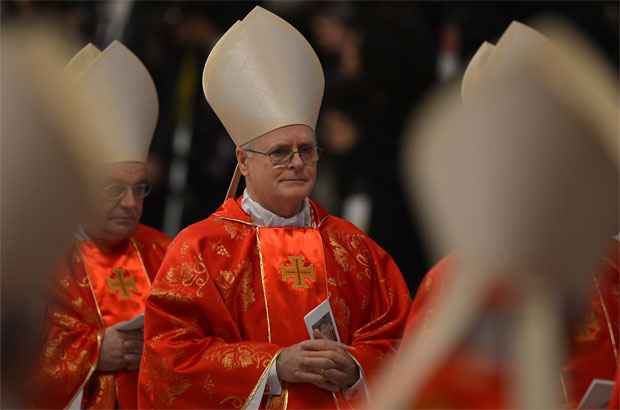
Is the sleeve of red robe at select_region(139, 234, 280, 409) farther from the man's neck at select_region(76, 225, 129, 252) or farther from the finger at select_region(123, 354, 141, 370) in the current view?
the man's neck at select_region(76, 225, 129, 252)

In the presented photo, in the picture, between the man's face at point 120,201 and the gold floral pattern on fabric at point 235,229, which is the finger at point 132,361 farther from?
the gold floral pattern on fabric at point 235,229

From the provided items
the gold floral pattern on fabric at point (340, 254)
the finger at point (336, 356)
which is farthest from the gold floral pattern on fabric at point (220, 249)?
the finger at point (336, 356)

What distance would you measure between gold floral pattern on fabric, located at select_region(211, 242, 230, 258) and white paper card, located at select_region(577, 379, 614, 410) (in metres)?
1.28

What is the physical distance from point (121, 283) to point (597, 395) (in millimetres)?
1832

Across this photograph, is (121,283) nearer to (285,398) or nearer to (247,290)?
(247,290)

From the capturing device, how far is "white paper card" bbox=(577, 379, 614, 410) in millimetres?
4016

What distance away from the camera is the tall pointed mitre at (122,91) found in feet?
15.4

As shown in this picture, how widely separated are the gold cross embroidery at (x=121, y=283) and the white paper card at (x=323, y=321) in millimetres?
1021

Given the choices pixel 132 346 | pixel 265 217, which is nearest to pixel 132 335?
pixel 132 346

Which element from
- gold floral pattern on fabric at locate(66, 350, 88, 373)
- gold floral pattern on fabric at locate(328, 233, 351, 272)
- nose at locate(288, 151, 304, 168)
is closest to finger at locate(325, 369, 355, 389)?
gold floral pattern on fabric at locate(328, 233, 351, 272)

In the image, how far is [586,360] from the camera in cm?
400

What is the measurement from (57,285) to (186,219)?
2.01m

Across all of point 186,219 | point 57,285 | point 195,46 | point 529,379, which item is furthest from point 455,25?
point 529,379

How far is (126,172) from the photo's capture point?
4.59 metres
